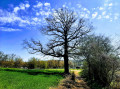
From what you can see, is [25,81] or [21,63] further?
[21,63]

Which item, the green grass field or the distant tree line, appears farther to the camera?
the distant tree line

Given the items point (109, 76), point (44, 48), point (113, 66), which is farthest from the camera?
point (44, 48)

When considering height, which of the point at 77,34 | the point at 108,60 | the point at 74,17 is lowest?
the point at 108,60

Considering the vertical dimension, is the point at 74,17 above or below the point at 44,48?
above

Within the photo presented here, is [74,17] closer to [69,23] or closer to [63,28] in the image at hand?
[69,23]

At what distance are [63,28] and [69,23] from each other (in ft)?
5.05

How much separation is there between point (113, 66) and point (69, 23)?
41.7 ft

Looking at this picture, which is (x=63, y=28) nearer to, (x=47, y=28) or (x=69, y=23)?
(x=69, y=23)

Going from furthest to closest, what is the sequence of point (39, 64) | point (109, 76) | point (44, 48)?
point (39, 64) → point (44, 48) → point (109, 76)

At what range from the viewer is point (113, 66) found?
27.0 ft

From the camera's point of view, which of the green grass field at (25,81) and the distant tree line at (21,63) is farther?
the distant tree line at (21,63)

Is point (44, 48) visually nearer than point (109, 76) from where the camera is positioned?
No

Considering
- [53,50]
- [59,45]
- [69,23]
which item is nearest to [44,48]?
[53,50]

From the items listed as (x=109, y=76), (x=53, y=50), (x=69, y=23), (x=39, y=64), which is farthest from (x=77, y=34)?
(x=39, y=64)
